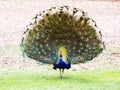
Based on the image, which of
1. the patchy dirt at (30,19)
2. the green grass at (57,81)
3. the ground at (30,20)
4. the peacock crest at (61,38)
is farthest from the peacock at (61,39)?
the patchy dirt at (30,19)

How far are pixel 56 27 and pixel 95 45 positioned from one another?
88 cm

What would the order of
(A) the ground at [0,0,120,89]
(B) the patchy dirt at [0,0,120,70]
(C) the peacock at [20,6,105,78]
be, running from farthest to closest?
(B) the patchy dirt at [0,0,120,70] → (A) the ground at [0,0,120,89] → (C) the peacock at [20,6,105,78]

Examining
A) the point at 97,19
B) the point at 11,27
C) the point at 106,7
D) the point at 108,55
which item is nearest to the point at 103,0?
the point at 106,7

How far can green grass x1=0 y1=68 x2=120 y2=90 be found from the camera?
8.95 m

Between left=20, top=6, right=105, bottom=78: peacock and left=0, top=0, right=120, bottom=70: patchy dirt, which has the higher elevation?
left=20, top=6, right=105, bottom=78: peacock

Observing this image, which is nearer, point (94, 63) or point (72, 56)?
point (72, 56)

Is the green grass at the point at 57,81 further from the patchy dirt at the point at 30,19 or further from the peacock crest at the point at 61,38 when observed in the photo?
the patchy dirt at the point at 30,19

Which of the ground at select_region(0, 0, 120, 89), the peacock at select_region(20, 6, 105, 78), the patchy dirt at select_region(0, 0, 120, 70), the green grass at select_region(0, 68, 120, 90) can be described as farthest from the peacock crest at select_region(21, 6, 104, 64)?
Answer: the patchy dirt at select_region(0, 0, 120, 70)

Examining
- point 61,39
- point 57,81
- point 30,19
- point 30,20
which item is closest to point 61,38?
point 61,39

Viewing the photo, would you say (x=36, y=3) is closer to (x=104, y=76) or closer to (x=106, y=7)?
(x=106, y=7)

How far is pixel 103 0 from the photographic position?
2838 cm

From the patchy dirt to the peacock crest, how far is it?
1781mm

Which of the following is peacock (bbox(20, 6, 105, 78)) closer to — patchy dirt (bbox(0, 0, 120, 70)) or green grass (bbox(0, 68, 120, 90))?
green grass (bbox(0, 68, 120, 90))

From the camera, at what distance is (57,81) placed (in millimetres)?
9641
